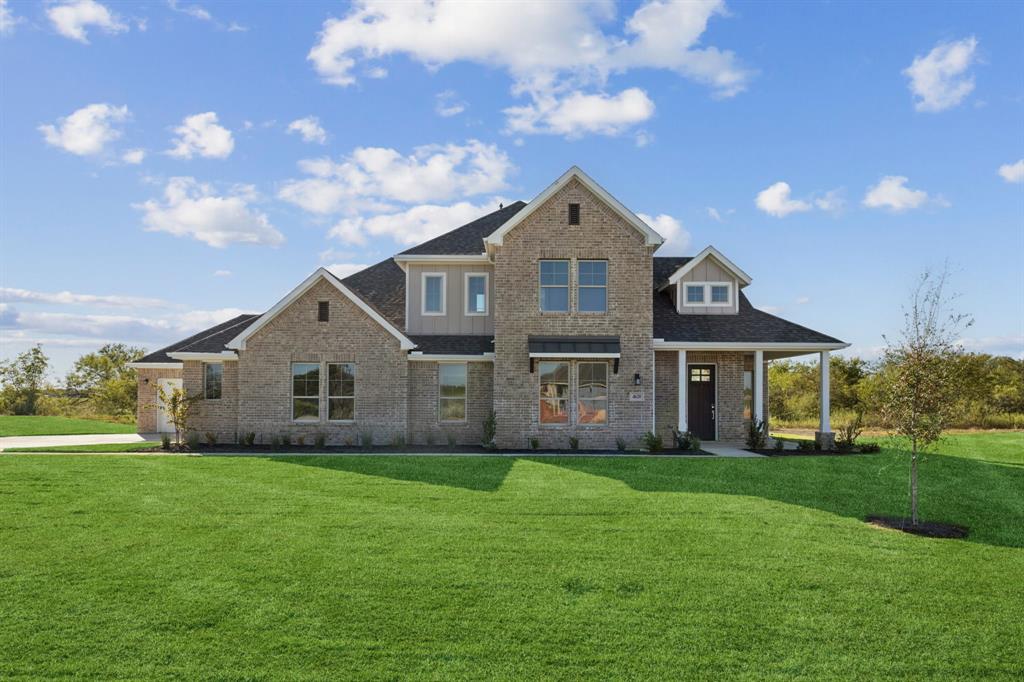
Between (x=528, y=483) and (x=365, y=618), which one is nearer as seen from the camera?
(x=365, y=618)

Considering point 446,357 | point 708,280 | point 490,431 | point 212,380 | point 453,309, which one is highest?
point 708,280

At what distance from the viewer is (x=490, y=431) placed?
1997 centimetres

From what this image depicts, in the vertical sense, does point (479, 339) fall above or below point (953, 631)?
above

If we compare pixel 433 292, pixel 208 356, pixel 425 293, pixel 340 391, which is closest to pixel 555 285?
pixel 433 292

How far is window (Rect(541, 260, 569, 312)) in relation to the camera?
20.4 m

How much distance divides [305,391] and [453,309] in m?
5.33

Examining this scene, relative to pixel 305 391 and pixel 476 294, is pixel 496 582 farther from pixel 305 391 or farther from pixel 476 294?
pixel 476 294

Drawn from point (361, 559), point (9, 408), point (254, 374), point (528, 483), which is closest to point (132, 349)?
point (9, 408)

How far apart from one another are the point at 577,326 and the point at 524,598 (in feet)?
44.7

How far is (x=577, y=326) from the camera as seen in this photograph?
20.4 m

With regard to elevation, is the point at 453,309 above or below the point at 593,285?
below

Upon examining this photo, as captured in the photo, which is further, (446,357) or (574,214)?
(446,357)

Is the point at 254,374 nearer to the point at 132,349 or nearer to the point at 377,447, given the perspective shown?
the point at 377,447

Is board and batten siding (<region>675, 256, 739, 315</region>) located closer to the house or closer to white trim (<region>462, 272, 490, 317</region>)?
the house
